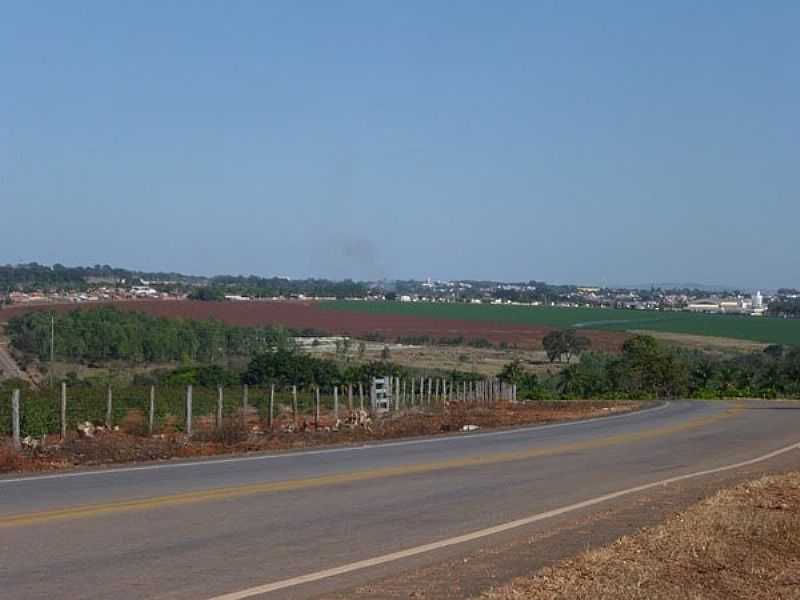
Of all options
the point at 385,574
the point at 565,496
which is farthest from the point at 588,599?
the point at 565,496

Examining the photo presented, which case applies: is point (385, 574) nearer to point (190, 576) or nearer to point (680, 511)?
point (190, 576)

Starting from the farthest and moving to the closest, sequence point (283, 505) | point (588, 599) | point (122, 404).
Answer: point (122, 404)
point (283, 505)
point (588, 599)

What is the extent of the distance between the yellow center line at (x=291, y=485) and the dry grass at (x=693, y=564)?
5256 millimetres

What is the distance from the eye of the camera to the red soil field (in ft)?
243

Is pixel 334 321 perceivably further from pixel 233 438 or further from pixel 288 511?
pixel 288 511

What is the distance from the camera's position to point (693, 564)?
10250 millimetres

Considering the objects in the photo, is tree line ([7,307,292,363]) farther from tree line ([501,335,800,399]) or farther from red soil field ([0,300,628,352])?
tree line ([501,335,800,399])

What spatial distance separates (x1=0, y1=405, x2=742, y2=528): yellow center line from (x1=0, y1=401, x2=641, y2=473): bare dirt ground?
388 cm

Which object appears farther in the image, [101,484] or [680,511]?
[101,484]

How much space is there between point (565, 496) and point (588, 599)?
7.75 meters

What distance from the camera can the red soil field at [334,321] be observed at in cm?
7412

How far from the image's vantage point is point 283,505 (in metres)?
14.3

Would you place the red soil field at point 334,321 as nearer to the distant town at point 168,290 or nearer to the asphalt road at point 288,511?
the distant town at point 168,290

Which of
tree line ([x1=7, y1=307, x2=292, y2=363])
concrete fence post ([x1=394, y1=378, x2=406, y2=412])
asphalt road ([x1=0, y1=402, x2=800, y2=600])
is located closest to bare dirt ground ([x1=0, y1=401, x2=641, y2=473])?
concrete fence post ([x1=394, y1=378, x2=406, y2=412])
